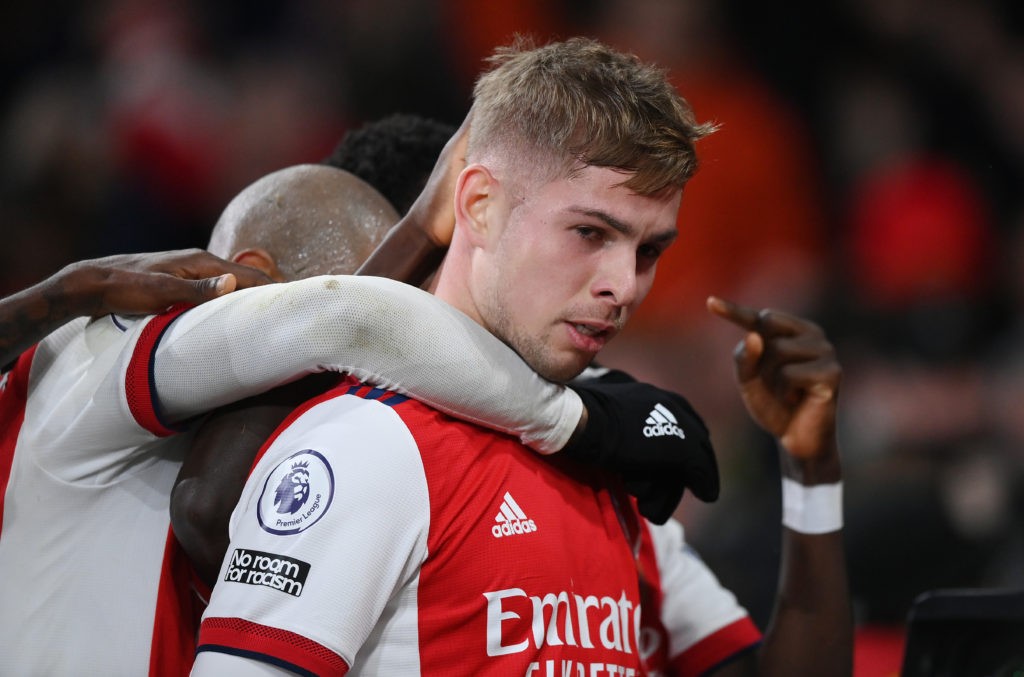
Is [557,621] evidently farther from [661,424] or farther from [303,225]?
[303,225]

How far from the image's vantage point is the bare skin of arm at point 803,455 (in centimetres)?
198

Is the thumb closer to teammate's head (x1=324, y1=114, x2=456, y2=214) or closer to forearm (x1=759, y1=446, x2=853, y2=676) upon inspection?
teammate's head (x1=324, y1=114, x2=456, y2=214)

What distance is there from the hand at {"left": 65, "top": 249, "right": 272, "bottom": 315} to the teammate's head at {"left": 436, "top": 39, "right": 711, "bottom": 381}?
36 centimetres

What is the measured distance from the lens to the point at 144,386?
1.46 meters

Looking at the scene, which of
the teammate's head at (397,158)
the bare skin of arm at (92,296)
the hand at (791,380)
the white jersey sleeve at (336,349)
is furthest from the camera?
the teammate's head at (397,158)

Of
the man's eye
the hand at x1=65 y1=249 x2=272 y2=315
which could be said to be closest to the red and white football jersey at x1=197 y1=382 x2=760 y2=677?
the hand at x1=65 y1=249 x2=272 y2=315

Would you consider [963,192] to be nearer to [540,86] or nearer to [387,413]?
[540,86]

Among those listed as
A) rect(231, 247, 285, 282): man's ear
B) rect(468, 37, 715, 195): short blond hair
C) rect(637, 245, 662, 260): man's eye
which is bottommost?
rect(637, 245, 662, 260): man's eye

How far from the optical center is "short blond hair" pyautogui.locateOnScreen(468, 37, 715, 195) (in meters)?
1.62

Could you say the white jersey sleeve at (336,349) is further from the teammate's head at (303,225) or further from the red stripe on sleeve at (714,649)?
the red stripe on sleeve at (714,649)

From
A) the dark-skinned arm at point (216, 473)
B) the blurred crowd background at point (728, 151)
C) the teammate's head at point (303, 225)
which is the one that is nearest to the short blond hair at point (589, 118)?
the teammate's head at point (303, 225)

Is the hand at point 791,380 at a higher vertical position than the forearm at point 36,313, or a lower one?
lower

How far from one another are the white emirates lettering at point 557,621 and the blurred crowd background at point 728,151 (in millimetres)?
2210

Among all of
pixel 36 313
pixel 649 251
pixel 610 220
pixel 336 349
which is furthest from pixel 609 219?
pixel 36 313
